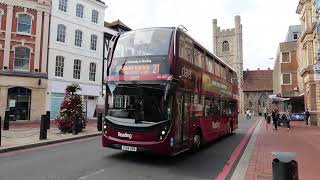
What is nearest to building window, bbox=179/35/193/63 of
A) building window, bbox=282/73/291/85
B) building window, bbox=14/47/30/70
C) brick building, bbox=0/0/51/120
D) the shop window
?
brick building, bbox=0/0/51/120

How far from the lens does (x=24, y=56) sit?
1129 inches

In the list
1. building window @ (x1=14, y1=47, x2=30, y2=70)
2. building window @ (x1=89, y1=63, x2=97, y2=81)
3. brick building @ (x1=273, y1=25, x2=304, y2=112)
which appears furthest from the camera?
brick building @ (x1=273, y1=25, x2=304, y2=112)

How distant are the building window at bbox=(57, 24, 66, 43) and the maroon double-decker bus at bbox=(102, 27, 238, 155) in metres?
21.8

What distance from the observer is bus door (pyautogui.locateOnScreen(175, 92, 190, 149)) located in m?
10.4

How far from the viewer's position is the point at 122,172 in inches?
351

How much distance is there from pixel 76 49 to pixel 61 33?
219cm

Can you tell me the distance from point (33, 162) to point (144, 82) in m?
3.90

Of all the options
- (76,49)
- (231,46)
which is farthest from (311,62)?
(231,46)

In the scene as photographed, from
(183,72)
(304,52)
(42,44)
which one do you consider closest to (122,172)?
(183,72)

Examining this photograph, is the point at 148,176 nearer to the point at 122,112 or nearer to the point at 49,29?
the point at 122,112

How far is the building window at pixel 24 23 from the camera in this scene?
2880 centimetres

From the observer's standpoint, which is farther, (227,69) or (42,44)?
(42,44)

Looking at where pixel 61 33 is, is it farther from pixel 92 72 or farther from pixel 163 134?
pixel 163 134

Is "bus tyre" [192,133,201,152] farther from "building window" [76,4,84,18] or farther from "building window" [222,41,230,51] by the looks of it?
"building window" [222,41,230,51]
